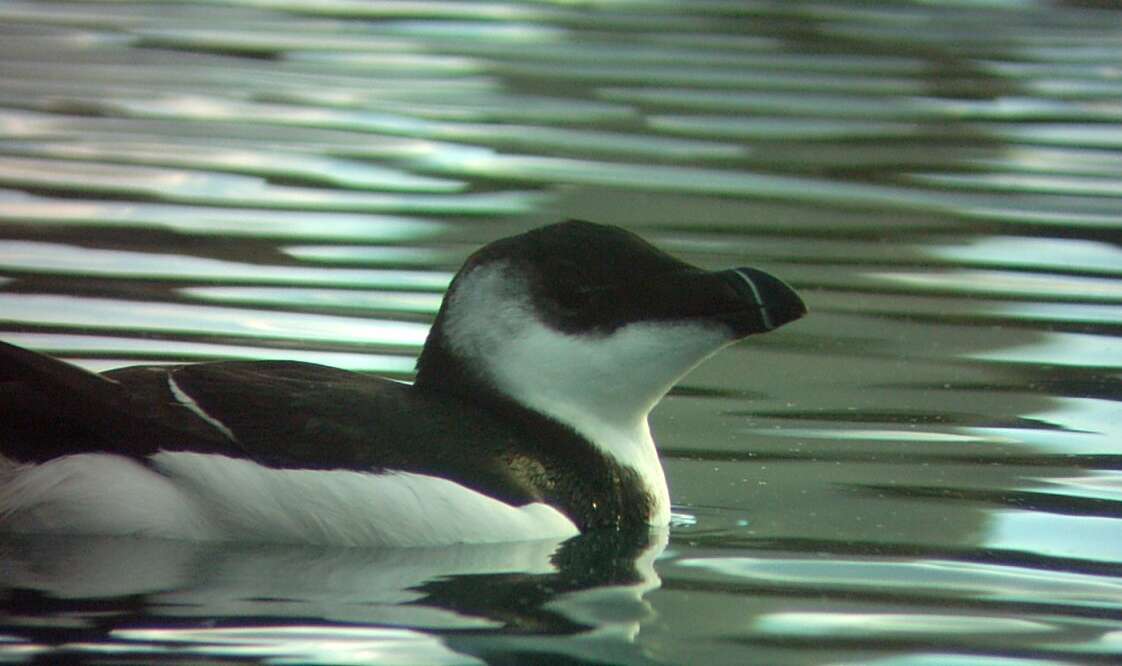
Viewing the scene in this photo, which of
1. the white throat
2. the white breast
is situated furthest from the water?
the white throat

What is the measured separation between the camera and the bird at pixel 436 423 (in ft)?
19.2

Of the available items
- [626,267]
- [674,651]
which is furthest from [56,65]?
[674,651]

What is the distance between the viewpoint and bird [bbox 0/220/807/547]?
19.2 ft

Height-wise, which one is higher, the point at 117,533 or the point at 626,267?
the point at 626,267

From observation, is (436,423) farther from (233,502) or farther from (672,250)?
(672,250)

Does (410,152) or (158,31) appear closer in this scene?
(410,152)

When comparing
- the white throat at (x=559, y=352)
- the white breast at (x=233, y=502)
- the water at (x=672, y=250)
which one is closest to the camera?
the water at (x=672, y=250)

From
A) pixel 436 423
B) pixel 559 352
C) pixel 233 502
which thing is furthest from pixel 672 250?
pixel 233 502

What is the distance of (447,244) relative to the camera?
414 inches

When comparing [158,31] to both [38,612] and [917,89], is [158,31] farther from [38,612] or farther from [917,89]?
[38,612]

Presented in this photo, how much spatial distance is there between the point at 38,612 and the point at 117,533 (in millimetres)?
499

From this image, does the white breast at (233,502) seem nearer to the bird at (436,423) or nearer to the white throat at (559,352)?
the bird at (436,423)

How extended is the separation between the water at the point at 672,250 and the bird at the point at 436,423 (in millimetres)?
100

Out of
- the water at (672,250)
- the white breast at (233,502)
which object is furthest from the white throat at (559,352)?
the white breast at (233,502)
